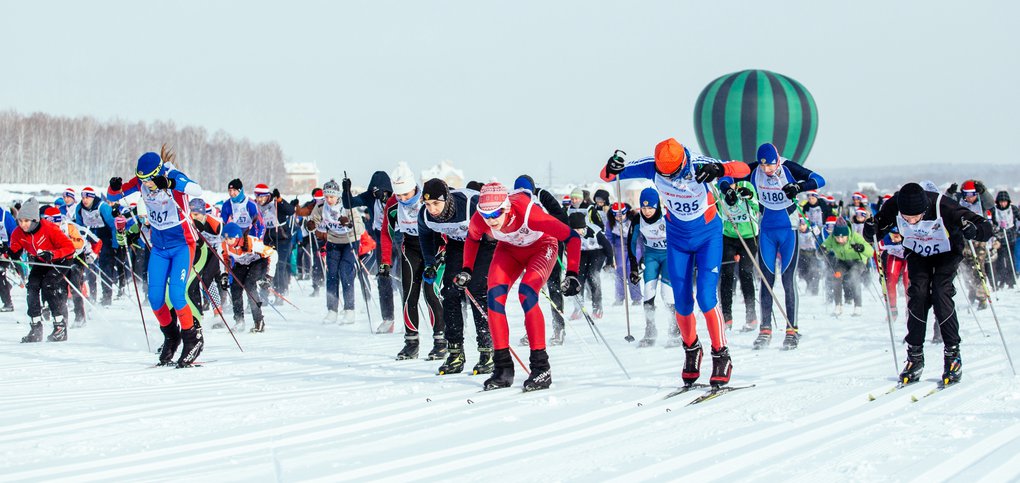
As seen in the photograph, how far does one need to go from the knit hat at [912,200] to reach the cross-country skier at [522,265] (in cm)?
220

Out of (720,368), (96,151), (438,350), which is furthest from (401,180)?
(96,151)

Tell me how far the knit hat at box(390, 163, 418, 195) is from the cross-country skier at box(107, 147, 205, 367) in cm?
168

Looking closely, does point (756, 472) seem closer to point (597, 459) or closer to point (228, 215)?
point (597, 459)

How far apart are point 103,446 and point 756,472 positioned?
10.8 ft

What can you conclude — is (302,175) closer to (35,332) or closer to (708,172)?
(35,332)

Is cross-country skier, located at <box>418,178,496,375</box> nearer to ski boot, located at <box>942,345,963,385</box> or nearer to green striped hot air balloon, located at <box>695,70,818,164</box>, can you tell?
ski boot, located at <box>942,345,963,385</box>

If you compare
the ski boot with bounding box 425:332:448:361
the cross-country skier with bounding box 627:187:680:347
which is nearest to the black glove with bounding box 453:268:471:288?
the ski boot with bounding box 425:332:448:361

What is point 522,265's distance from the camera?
7.34 meters

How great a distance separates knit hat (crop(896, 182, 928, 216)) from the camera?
6.89 metres

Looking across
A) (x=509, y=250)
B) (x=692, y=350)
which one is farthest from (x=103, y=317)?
(x=692, y=350)

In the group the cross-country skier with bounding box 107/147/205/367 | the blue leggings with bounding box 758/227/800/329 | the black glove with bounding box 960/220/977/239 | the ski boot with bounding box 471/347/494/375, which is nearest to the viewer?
the black glove with bounding box 960/220/977/239

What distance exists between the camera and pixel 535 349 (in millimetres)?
7156

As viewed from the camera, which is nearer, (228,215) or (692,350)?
(692,350)

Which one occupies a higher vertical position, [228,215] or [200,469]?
[228,215]
